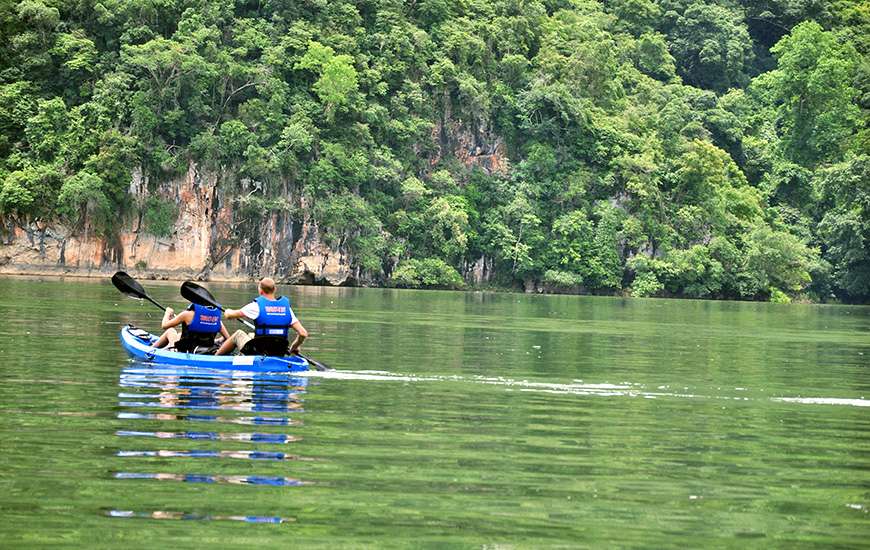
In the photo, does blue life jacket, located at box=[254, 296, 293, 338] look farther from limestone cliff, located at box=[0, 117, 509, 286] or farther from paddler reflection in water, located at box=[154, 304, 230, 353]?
limestone cliff, located at box=[0, 117, 509, 286]

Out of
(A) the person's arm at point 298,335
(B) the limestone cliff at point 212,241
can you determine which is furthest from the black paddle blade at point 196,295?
(B) the limestone cliff at point 212,241

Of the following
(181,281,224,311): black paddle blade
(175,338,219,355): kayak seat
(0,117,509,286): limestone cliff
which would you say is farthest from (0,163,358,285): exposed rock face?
(181,281,224,311): black paddle blade

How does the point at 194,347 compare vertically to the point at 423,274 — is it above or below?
below

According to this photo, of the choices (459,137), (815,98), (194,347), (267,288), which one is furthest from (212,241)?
(267,288)

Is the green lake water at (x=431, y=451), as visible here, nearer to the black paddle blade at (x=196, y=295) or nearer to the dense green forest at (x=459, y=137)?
the black paddle blade at (x=196, y=295)

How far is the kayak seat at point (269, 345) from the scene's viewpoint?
20.8m

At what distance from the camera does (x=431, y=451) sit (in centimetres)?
1322

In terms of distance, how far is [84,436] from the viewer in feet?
43.3

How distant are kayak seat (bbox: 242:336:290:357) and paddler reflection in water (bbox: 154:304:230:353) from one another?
3.15 ft

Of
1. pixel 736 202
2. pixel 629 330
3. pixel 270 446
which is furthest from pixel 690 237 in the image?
pixel 270 446

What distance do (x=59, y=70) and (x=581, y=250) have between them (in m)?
30.8

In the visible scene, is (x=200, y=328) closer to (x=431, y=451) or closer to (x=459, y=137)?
(x=431, y=451)

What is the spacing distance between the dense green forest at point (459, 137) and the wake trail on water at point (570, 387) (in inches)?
2074

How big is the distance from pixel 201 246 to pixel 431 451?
64051 mm
